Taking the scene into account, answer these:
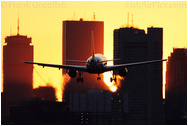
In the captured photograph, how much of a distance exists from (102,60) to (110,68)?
3.47m

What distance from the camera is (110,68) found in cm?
18325

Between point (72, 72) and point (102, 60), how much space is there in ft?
29.3

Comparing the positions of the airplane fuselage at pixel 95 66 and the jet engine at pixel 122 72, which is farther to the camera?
the jet engine at pixel 122 72

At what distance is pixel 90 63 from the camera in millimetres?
178375

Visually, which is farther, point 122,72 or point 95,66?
point 122,72

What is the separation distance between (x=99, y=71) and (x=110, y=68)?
5.48m

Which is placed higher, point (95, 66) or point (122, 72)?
point (95, 66)

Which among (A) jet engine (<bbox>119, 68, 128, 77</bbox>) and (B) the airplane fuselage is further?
(A) jet engine (<bbox>119, 68, 128, 77</bbox>)

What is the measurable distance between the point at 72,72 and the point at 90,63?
296 inches

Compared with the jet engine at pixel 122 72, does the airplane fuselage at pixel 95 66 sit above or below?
above

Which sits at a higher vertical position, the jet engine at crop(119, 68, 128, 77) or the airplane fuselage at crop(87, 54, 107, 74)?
the airplane fuselage at crop(87, 54, 107, 74)

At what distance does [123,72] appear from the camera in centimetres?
18312

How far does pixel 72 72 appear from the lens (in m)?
184

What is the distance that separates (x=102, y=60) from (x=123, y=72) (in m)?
6.80
